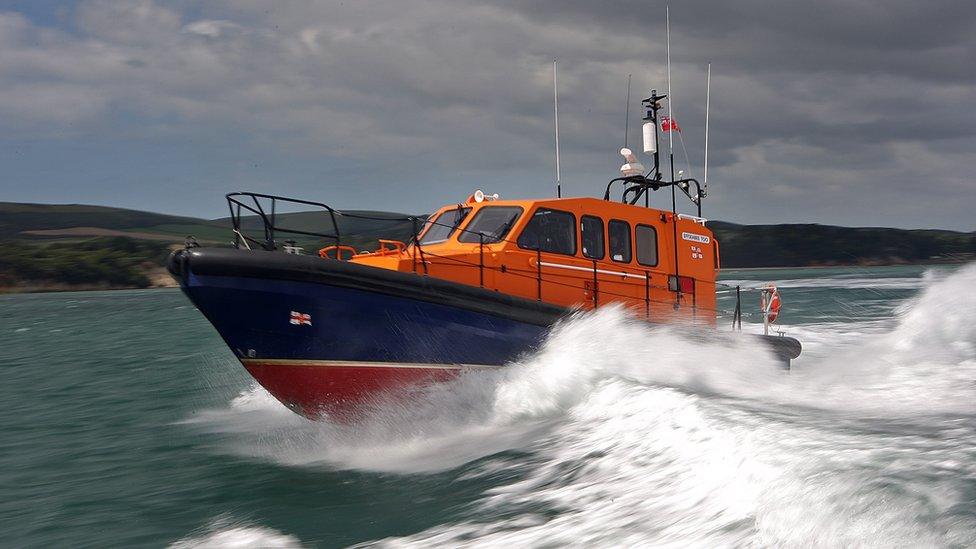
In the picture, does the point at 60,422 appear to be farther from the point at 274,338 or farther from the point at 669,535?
the point at 669,535

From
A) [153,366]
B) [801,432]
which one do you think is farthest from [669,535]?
[153,366]

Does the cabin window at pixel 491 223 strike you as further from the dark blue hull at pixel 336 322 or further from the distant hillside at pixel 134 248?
the distant hillside at pixel 134 248

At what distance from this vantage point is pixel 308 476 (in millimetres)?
5465

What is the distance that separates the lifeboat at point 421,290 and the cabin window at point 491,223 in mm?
14

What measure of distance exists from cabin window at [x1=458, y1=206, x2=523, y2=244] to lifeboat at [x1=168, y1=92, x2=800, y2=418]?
0.05 feet

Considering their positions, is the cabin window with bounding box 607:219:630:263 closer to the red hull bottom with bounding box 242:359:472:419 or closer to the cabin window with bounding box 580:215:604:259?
the cabin window with bounding box 580:215:604:259

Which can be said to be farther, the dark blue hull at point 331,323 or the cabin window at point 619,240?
the cabin window at point 619,240

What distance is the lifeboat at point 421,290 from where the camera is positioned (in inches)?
235

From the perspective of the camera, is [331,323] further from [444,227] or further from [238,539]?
[444,227]

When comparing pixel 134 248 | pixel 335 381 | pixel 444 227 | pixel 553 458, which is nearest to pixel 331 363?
pixel 335 381

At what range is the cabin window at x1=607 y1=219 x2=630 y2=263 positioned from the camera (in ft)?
26.1

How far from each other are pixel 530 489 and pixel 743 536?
5.32 feet

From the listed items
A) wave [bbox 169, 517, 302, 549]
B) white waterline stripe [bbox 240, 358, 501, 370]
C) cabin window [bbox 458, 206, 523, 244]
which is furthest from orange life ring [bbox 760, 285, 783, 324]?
wave [bbox 169, 517, 302, 549]

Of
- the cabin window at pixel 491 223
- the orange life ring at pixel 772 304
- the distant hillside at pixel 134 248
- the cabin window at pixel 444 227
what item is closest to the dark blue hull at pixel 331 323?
the cabin window at pixel 491 223
